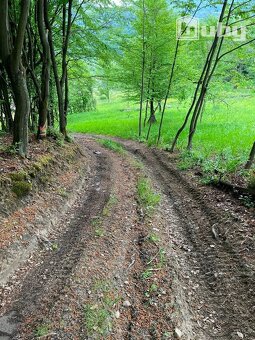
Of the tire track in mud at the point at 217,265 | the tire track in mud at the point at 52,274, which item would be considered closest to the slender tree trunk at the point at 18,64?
the tire track in mud at the point at 52,274

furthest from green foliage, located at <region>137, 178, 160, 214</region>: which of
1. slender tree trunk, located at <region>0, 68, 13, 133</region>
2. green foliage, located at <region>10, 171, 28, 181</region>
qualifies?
slender tree trunk, located at <region>0, 68, 13, 133</region>

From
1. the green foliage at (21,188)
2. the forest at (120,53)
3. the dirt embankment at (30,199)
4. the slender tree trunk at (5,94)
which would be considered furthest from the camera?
the slender tree trunk at (5,94)

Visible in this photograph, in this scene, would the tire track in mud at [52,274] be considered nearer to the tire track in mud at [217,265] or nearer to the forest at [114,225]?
the forest at [114,225]

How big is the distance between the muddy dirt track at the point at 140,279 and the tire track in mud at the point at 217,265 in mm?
17

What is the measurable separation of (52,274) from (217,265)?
3128mm

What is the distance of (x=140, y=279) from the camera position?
4.89 m

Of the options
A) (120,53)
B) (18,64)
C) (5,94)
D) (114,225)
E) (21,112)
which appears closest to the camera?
(114,225)

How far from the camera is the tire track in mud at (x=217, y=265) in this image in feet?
13.6

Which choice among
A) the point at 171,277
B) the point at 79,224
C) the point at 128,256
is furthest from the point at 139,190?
the point at 171,277

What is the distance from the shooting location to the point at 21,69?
7523 mm

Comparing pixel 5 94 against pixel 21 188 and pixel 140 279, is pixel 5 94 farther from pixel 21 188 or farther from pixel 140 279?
pixel 140 279

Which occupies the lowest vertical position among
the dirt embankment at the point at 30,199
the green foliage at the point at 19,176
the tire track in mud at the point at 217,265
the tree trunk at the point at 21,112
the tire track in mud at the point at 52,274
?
the tire track in mud at the point at 217,265

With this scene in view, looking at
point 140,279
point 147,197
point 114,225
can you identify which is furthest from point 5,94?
point 140,279

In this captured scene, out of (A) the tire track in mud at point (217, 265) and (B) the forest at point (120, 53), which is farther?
(B) the forest at point (120, 53)
